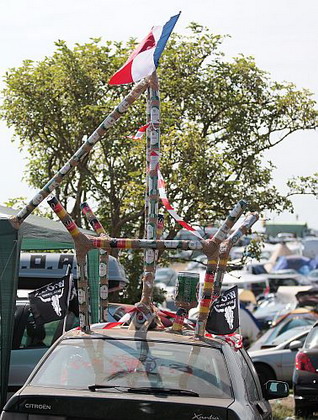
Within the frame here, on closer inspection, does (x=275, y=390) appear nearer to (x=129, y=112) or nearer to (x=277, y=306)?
(x=129, y=112)

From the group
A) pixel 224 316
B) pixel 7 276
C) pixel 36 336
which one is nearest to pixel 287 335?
pixel 36 336

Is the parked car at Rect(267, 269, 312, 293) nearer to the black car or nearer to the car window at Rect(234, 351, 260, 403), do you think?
the black car

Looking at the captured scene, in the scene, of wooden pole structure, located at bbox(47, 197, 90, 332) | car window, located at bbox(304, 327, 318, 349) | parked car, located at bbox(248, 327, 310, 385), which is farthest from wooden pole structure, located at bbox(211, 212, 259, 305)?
parked car, located at bbox(248, 327, 310, 385)

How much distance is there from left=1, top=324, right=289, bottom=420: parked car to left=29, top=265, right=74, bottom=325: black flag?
5.60 ft

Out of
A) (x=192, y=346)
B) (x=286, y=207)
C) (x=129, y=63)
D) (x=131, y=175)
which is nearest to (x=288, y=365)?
(x=286, y=207)

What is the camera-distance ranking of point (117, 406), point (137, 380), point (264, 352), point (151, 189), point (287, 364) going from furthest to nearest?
point (264, 352)
point (287, 364)
point (151, 189)
point (137, 380)
point (117, 406)

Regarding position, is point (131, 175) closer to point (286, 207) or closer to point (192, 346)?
point (286, 207)

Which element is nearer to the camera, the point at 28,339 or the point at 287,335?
the point at 28,339

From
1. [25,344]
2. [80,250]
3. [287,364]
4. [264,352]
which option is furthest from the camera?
[264,352]

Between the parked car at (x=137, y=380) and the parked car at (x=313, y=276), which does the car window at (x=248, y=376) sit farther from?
the parked car at (x=313, y=276)

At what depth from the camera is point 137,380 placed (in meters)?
6.24

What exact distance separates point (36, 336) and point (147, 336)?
4.07 metres

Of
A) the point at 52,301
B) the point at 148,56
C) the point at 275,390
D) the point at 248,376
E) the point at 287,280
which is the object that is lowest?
the point at 287,280

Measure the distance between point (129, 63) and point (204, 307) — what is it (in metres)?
2.60
